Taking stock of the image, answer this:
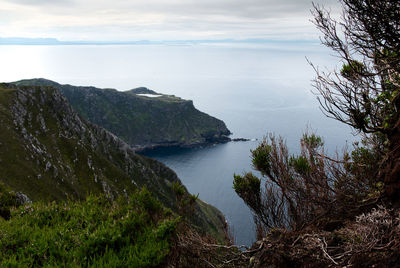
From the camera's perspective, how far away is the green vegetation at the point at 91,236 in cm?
742

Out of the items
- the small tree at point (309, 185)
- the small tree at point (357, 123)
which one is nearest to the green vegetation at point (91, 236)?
the small tree at point (357, 123)

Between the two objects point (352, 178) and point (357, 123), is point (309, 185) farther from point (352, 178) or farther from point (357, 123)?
point (357, 123)

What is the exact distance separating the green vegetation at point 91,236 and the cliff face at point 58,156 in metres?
46.3

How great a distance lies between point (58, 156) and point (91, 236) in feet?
306

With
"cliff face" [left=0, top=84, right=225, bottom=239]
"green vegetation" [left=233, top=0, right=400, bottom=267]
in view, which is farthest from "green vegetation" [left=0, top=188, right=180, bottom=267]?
"cliff face" [left=0, top=84, right=225, bottom=239]

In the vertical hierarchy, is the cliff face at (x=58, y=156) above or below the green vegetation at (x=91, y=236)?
below

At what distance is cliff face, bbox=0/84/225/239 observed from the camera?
232ft

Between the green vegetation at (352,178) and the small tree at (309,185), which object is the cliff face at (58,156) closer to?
the small tree at (309,185)

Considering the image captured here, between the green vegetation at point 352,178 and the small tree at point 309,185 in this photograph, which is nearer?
the green vegetation at point 352,178

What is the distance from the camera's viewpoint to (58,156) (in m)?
90.8

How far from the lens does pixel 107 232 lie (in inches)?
323

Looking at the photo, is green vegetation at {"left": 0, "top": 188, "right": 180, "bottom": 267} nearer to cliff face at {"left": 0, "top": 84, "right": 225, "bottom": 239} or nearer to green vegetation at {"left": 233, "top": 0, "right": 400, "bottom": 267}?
green vegetation at {"left": 233, "top": 0, "right": 400, "bottom": 267}

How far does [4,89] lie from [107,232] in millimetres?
122364

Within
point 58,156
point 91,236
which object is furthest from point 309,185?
point 58,156
